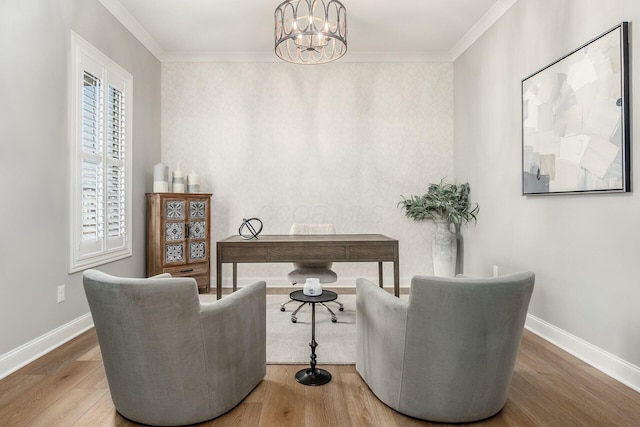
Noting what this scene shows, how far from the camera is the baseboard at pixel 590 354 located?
221 centimetres

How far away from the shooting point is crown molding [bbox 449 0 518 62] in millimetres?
3653

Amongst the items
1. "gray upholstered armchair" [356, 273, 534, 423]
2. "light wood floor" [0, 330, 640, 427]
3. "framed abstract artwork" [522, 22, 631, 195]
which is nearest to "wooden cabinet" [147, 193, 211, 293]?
"light wood floor" [0, 330, 640, 427]

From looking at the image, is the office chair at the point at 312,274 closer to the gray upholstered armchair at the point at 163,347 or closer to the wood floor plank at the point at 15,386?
the gray upholstered armchair at the point at 163,347

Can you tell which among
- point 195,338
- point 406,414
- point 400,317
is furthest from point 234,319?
point 406,414

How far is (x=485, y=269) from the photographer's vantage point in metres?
4.07

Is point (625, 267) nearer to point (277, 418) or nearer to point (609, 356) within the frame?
point (609, 356)

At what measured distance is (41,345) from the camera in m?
2.67

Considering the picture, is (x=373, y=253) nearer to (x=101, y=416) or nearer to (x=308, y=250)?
(x=308, y=250)

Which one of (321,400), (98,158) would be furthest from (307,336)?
(98,158)

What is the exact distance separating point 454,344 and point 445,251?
9.63 ft

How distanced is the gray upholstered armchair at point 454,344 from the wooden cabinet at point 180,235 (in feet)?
10.2

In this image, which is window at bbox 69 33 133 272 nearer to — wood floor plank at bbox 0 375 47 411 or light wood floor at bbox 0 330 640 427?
wood floor plank at bbox 0 375 47 411

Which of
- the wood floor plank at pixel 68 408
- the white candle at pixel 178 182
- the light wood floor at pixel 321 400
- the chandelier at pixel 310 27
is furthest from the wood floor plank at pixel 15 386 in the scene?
the chandelier at pixel 310 27

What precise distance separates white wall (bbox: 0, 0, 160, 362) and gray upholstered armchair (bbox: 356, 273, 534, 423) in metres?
2.33
